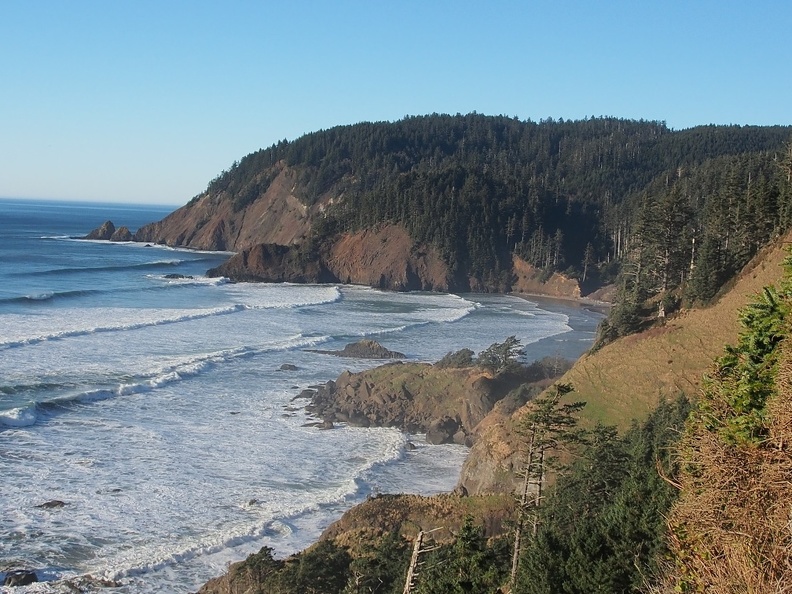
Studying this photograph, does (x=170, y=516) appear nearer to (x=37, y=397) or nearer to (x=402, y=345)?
(x=37, y=397)

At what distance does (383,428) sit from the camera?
98.2 ft

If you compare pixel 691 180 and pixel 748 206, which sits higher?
pixel 691 180

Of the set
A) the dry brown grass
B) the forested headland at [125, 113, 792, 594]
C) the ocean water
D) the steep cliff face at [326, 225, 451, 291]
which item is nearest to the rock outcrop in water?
the ocean water

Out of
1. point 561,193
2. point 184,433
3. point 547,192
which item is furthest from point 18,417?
point 561,193

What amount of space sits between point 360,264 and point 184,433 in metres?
63.9

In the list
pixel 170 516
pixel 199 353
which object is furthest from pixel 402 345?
pixel 170 516

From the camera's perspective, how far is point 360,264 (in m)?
91.2

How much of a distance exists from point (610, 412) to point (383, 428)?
30.8 ft

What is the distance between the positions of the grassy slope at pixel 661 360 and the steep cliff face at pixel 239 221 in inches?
3670

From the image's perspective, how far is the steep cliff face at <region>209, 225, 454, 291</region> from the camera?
287 feet

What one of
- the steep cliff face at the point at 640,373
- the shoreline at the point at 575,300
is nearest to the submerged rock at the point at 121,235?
the shoreline at the point at 575,300

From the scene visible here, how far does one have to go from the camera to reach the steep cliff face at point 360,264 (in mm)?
87625

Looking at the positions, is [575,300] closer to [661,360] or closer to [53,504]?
[661,360]

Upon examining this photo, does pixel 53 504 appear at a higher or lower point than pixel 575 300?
lower
